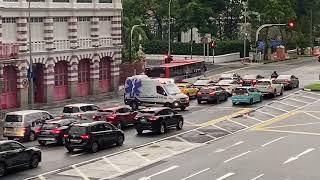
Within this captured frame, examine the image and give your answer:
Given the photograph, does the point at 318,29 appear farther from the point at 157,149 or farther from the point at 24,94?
the point at 157,149

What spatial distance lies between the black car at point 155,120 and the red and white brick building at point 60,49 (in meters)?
17.6

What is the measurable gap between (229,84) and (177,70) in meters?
14.2

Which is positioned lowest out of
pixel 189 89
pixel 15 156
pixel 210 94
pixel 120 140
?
pixel 120 140

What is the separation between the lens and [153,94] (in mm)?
52938

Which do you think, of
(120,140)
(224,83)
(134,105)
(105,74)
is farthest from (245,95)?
(120,140)

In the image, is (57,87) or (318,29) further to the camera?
(318,29)

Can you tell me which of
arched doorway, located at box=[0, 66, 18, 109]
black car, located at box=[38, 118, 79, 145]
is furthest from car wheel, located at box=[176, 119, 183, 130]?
arched doorway, located at box=[0, 66, 18, 109]

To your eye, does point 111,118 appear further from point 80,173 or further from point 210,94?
point 210,94

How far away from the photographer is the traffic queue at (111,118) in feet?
112

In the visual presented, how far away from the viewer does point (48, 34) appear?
193ft

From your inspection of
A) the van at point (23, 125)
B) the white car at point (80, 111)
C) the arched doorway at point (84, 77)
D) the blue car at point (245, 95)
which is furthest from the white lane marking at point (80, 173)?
the arched doorway at point (84, 77)

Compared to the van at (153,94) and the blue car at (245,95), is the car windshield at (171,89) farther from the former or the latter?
the blue car at (245,95)

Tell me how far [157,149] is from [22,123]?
8772 millimetres

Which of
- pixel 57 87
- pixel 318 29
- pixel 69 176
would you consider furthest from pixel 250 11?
pixel 69 176
